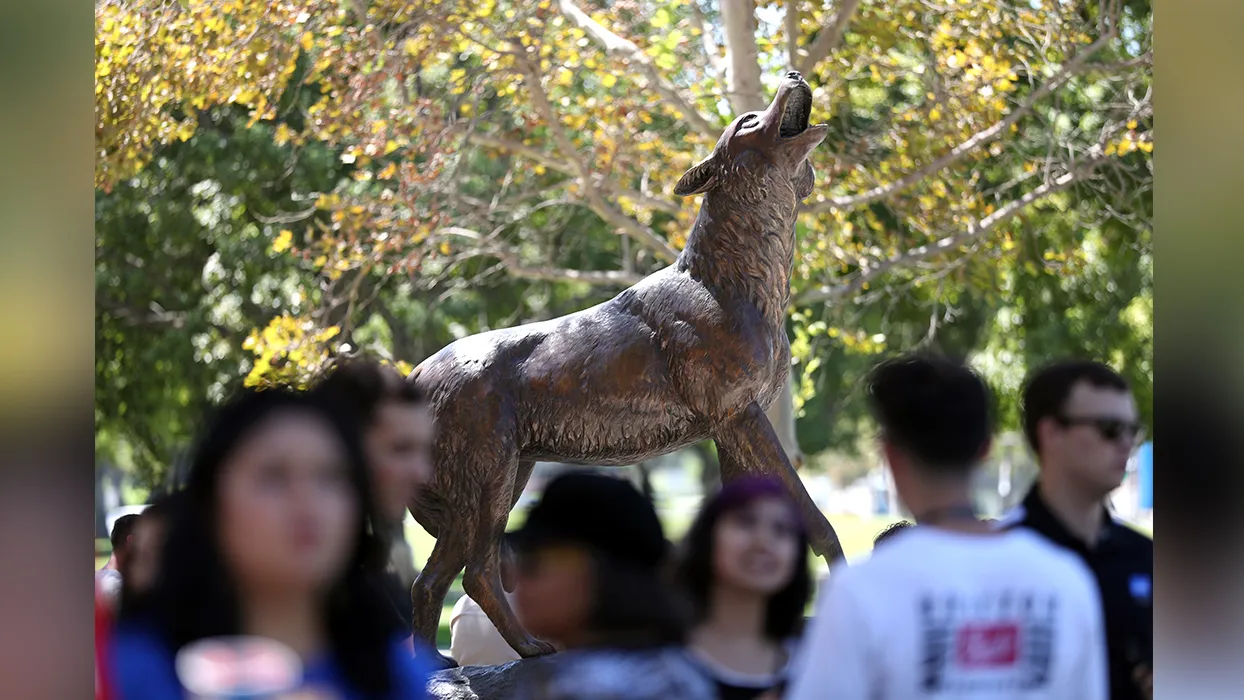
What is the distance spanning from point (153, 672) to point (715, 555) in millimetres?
1369

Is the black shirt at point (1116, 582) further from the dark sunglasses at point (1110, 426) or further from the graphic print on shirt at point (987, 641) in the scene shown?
the graphic print on shirt at point (987, 641)

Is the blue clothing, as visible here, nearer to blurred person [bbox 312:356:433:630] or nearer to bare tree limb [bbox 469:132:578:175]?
blurred person [bbox 312:356:433:630]

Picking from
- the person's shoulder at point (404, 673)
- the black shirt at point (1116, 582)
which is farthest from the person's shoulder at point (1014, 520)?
the person's shoulder at point (404, 673)

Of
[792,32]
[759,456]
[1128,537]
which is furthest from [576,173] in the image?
[1128,537]

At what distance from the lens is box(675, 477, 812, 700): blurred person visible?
124 inches

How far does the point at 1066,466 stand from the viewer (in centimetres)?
338

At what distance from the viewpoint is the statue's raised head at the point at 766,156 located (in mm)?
5184

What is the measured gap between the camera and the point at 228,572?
227 centimetres

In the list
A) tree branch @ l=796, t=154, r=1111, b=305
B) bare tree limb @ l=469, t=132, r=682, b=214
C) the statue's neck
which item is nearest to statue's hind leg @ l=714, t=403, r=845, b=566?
the statue's neck
